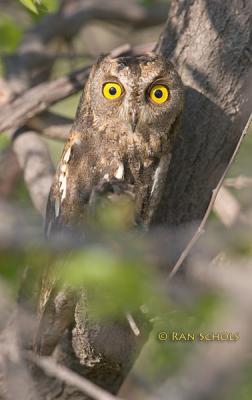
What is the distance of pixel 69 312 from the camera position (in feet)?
9.34

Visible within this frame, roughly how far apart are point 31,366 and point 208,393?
1300mm

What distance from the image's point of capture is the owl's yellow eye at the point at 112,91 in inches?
119

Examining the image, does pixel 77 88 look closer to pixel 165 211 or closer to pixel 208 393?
pixel 165 211

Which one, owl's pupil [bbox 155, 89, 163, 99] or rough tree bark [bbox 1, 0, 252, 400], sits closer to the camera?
rough tree bark [bbox 1, 0, 252, 400]

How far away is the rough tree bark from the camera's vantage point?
8.25 ft

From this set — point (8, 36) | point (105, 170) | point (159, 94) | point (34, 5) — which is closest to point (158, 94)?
point (159, 94)

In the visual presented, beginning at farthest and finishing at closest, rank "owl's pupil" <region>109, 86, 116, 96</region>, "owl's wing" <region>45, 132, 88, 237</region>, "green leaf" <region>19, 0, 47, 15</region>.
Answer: "owl's pupil" <region>109, 86, 116, 96</region> < "owl's wing" <region>45, 132, 88, 237</region> < "green leaf" <region>19, 0, 47, 15</region>

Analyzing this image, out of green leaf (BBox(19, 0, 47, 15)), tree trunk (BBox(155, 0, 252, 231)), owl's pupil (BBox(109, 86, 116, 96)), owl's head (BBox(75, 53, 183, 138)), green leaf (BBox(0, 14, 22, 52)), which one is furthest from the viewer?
green leaf (BBox(0, 14, 22, 52))

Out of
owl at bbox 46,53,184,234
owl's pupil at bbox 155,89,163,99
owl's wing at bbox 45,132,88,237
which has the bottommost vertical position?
owl's wing at bbox 45,132,88,237

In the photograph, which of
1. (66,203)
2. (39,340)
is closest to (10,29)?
(66,203)

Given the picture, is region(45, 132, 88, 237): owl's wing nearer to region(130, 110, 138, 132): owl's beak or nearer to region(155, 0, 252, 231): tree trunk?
region(130, 110, 138, 132): owl's beak

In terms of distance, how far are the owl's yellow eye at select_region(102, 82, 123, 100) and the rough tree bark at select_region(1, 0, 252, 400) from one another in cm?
28

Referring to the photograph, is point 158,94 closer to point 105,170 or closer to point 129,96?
point 129,96

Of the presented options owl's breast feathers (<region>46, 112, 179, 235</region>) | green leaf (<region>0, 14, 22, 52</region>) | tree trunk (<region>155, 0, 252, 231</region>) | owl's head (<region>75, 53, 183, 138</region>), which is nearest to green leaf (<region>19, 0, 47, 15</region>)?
tree trunk (<region>155, 0, 252, 231</region>)
